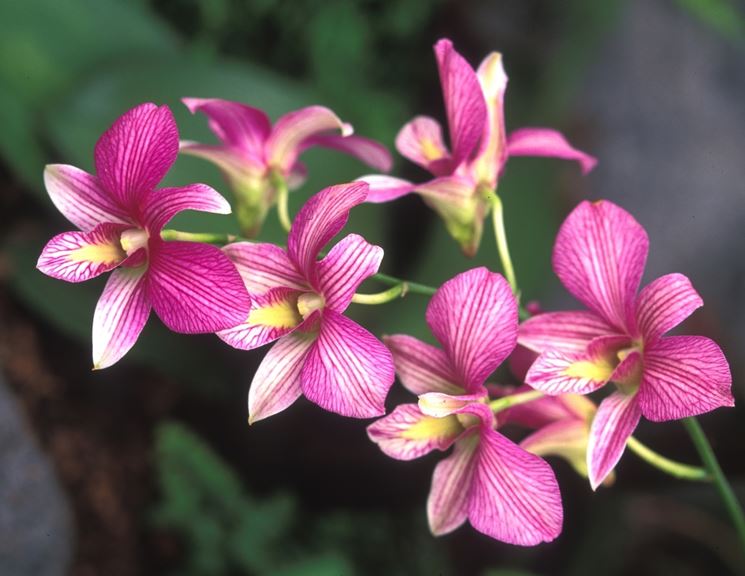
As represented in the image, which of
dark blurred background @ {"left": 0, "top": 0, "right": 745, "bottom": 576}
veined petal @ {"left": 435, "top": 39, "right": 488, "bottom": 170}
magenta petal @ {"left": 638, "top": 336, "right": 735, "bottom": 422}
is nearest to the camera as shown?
magenta petal @ {"left": 638, "top": 336, "right": 735, "bottom": 422}

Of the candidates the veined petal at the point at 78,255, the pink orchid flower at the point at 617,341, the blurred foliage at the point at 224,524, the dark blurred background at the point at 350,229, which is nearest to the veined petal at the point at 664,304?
the pink orchid flower at the point at 617,341

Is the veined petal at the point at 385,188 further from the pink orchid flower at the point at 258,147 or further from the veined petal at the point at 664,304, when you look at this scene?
the veined petal at the point at 664,304

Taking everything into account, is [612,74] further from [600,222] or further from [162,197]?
[162,197]

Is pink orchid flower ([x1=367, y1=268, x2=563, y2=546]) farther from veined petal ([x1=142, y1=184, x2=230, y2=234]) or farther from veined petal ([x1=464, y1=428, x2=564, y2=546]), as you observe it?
veined petal ([x1=142, y1=184, x2=230, y2=234])

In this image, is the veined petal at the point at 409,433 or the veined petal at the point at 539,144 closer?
the veined petal at the point at 409,433

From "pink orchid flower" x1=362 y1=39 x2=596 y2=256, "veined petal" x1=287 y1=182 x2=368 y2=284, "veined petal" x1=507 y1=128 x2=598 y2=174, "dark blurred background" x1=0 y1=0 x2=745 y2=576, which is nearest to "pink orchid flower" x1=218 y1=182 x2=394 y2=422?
"veined petal" x1=287 y1=182 x2=368 y2=284

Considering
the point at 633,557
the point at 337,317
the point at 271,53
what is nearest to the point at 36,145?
the point at 271,53
